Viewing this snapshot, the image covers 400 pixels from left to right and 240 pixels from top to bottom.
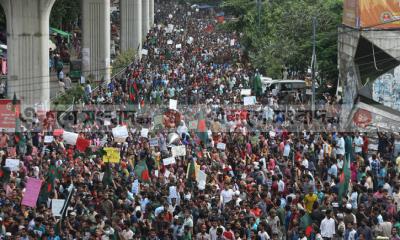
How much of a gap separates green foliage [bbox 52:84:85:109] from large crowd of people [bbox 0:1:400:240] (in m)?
1.25

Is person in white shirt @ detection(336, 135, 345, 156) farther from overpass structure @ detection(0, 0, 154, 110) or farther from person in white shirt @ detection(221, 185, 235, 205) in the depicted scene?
overpass structure @ detection(0, 0, 154, 110)

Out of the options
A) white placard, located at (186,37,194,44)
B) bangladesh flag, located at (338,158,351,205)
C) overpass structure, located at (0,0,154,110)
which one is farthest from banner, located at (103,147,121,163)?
white placard, located at (186,37,194,44)

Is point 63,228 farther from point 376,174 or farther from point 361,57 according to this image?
point 361,57

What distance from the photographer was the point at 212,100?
126 feet

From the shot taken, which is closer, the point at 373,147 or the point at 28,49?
the point at 373,147

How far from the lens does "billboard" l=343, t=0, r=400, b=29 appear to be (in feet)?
110

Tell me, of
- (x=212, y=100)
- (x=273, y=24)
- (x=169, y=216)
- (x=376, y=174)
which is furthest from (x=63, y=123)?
(x=273, y=24)

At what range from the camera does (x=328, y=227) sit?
17906mm

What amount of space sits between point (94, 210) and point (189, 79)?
2785 centimetres

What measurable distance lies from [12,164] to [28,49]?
1867cm

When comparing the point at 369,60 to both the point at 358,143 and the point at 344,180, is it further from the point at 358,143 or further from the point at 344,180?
the point at 344,180

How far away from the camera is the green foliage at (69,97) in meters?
39.2

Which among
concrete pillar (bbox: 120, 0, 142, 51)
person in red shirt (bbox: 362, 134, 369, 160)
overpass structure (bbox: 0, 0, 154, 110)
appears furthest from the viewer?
concrete pillar (bbox: 120, 0, 142, 51)

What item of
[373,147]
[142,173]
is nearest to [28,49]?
[373,147]
